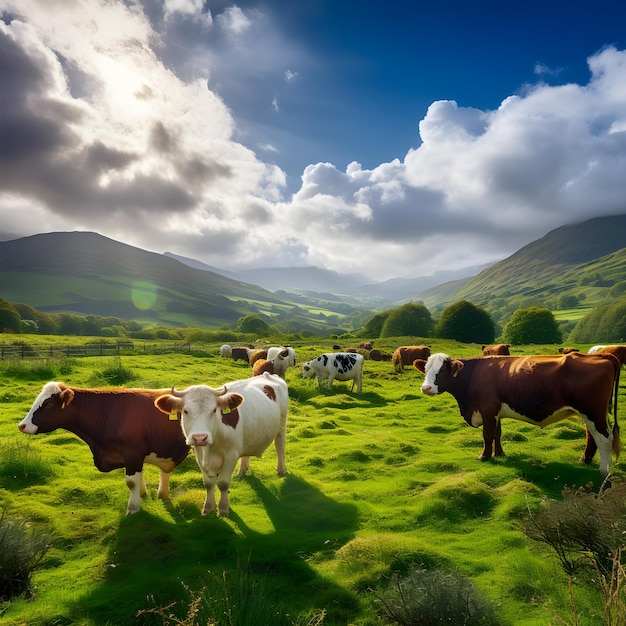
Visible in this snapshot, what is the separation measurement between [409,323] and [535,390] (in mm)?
76600

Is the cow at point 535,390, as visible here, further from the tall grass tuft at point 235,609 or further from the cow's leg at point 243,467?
the tall grass tuft at point 235,609

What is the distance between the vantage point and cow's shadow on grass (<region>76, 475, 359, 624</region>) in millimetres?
4668

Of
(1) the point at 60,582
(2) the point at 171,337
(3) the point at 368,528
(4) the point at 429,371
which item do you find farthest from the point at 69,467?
(2) the point at 171,337

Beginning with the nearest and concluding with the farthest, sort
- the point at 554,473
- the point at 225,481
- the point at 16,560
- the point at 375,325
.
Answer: the point at 16,560 → the point at 225,481 → the point at 554,473 → the point at 375,325

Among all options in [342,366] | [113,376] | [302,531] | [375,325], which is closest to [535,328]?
[375,325]

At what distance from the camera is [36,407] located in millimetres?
7520

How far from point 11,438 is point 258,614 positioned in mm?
11214

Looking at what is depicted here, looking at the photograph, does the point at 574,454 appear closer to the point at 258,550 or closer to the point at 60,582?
the point at 258,550

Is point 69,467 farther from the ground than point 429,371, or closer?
closer

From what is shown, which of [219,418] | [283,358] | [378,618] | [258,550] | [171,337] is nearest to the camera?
[378,618]

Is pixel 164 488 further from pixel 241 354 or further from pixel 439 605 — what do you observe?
pixel 241 354

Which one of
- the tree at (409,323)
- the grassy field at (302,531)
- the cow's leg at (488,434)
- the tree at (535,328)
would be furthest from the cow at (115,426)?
the tree at (409,323)

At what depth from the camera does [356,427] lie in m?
14.9

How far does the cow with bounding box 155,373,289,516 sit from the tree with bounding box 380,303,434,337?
7678 cm
